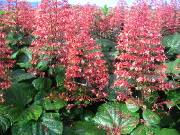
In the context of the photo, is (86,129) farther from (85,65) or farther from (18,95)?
(18,95)

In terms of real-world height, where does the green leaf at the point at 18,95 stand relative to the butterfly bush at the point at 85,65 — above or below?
below

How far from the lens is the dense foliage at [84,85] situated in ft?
17.5

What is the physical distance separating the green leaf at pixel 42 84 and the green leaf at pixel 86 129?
767 millimetres

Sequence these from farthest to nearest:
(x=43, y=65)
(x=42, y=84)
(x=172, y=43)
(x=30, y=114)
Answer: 1. (x=172, y=43)
2. (x=43, y=65)
3. (x=42, y=84)
4. (x=30, y=114)

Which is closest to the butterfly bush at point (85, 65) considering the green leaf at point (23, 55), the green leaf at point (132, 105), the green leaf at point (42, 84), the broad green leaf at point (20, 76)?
the green leaf at point (132, 105)

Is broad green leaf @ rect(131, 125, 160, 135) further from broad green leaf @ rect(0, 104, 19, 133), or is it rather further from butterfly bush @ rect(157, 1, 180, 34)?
butterfly bush @ rect(157, 1, 180, 34)

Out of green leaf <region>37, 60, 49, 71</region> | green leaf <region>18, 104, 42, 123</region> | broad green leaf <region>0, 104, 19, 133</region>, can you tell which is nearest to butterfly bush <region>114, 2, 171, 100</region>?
green leaf <region>18, 104, 42, 123</region>

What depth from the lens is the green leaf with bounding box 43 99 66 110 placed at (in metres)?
5.55

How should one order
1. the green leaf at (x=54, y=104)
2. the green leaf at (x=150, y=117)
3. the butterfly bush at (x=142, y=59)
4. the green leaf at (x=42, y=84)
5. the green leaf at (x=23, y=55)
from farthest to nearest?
the green leaf at (x=23, y=55)
the green leaf at (x=42, y=84)
the green leaf at (x=54, y=104)
the green leaf at (x=150, y=117)
the butterfly bush at (x=142, y=59)

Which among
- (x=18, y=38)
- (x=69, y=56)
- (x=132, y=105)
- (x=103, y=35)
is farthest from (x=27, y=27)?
(x=132, y=105)

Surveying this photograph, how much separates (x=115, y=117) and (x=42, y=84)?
121 centimetres

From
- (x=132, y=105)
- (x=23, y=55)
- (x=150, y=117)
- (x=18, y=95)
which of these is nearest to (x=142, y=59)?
(x=132, y=105)

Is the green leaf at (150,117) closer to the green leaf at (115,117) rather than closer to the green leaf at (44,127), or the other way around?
the green leaf at (115,117)

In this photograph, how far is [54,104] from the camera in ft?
18.4
